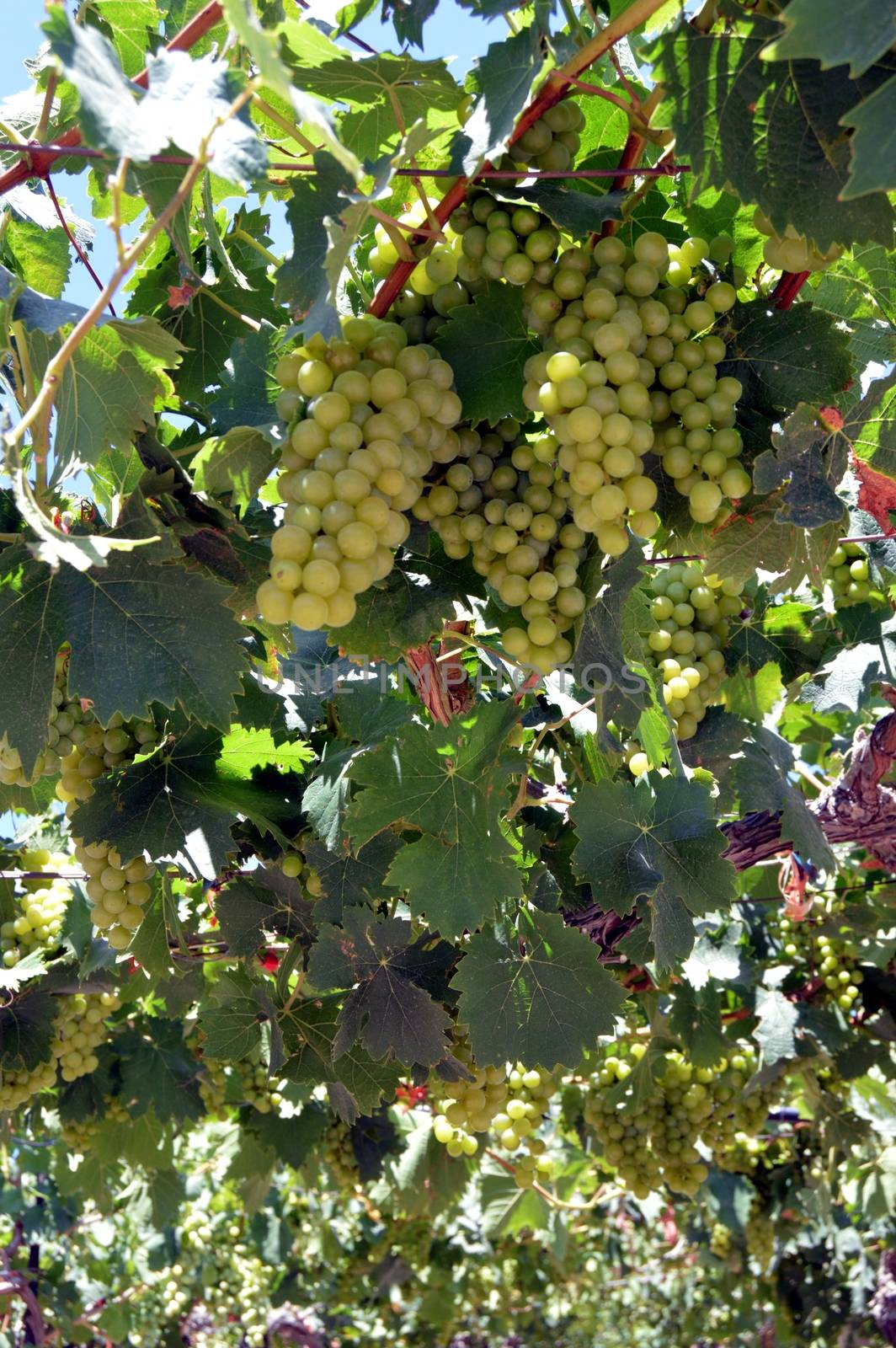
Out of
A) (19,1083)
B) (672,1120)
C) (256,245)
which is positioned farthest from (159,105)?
(672,1120)

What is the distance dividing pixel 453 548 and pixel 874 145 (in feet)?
2.29

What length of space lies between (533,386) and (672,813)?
85 cm

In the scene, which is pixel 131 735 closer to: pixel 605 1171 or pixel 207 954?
pixel 207 954

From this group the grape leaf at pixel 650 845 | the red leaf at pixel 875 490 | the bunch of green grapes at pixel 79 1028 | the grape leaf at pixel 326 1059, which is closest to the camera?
the red leaf at pixel 875 490

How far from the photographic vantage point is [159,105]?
3.81 ft

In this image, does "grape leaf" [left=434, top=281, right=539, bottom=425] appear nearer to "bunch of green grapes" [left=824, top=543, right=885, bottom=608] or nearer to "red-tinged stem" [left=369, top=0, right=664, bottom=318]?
"red-tinged stem" [left=369, top=0, right=664, bottom=318]

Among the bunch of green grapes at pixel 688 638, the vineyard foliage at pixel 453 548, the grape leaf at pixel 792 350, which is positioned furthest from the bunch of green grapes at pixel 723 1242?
the grape leaf at pixel 792 350

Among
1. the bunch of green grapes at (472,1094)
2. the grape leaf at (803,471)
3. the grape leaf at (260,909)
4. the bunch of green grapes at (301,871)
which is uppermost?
the grape leaf at (803,471)

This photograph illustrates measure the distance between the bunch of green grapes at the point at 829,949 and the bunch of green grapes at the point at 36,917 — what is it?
2.06m

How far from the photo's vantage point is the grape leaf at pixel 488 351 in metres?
Answer: 1.47

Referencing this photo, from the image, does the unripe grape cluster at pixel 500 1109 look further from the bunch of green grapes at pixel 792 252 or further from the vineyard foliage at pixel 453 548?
the bunch of green grapes at pixel 792 252

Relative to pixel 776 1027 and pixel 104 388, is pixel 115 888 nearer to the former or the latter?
pixel 104 388

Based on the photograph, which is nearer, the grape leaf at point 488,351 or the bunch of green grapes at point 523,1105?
the grape leaf at point 488,351

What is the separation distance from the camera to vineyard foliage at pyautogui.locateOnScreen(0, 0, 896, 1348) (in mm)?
1309
